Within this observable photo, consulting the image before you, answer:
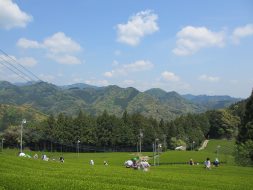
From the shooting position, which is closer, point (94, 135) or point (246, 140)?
point (246, 140)

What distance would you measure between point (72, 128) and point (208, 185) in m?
137

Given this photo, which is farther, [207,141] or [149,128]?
[207,141]

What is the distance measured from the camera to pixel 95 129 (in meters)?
167

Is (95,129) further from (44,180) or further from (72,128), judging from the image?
(44,180)

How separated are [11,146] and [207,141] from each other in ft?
306

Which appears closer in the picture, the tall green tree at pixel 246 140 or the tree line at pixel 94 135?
the tall green tree at pixel 246 140

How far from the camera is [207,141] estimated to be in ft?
647

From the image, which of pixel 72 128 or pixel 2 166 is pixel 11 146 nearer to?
pixel 72 128

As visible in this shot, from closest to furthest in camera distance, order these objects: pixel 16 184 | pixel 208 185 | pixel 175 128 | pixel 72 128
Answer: pixel 16 184
pixel 208 185
pixel 72 128
pixel 175 128

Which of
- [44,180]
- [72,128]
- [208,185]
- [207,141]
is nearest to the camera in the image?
[44,180]

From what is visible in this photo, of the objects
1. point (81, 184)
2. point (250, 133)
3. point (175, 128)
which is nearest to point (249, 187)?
point (81, 184)

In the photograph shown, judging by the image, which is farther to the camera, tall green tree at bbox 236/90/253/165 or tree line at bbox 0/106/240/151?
tree line at bbox 0/106/240/151

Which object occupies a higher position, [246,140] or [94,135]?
[94,135]

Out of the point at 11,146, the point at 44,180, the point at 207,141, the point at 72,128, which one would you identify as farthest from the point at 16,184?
the point at 207,141
